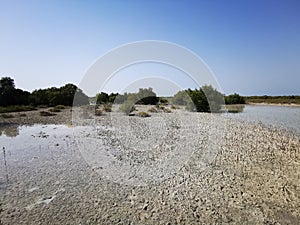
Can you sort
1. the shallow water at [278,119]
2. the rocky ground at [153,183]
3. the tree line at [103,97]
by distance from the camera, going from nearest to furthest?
1. the rocky ground at [153,183]
2. the shallow water at [278,119]
3. the tree line at [103,97]

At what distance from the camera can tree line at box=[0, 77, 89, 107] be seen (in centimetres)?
3362

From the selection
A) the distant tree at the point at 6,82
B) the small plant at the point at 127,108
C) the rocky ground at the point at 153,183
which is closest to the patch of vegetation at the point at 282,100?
the small plant at the point at 127,108

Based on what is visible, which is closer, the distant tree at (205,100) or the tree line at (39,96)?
the distant tree at (205,100)

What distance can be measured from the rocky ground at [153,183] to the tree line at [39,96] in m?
26.5

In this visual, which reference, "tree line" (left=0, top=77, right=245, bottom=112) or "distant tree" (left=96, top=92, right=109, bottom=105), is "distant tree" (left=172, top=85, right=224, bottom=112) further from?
"distant tree" (left=96, top=92, right=109, bottom=105)

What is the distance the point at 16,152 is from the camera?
10.4m

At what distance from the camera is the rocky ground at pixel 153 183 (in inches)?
190

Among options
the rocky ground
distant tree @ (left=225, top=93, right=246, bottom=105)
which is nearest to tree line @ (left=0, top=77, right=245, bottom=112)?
distant tree @ (left=225, top=93, right=246, bottom=105)

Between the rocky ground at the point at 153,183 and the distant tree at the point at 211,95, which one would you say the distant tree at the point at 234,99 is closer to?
the distant tree at the point at 211,95

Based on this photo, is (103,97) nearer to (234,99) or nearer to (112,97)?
(112,97)

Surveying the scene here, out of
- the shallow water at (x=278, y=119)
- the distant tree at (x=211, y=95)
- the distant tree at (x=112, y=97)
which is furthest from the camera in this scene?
the distant tree at (x=112, y=97)

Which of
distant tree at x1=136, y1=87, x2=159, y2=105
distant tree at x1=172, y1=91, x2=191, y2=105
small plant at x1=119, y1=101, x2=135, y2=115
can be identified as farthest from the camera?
distant tree at x1=172, y1=91, x2=191, y2=105

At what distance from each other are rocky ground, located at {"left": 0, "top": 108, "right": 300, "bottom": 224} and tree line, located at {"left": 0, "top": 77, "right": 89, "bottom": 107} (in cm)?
2649

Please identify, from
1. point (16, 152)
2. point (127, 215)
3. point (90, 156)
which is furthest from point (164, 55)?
point (127, 215)
